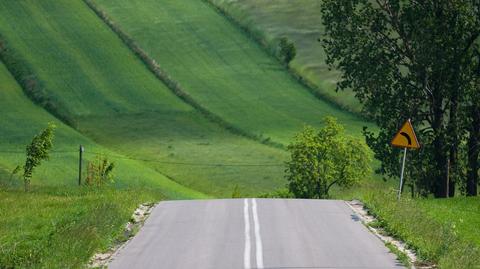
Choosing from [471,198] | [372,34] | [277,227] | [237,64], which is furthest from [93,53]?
[277,227]

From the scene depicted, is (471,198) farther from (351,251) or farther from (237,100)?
(237,100)

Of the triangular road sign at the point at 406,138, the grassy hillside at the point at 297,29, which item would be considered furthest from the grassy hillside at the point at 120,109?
the triangular road sign at the point at 406,138

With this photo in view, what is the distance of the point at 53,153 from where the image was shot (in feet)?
249

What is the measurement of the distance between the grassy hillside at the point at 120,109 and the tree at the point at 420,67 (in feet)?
72.5

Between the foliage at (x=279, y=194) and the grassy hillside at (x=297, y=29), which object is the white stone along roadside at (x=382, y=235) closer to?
the foliage at (x=279, y=194)

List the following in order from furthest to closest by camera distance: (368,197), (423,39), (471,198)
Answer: (423,39), (471,198), (368,197)

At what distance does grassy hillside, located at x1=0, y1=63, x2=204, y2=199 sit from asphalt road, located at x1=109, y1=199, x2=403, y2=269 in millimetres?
27799

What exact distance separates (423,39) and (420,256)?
27.4 m

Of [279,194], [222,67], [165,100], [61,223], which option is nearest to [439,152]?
[279,194]

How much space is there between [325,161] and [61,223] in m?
49.9

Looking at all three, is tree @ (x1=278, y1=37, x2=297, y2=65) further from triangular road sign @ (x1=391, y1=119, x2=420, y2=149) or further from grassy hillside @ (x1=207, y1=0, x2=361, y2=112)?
triangular road sign @ (x1=391, y1=119, x2=420, y2=149)

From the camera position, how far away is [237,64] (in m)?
110

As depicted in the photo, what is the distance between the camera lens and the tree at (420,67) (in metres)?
49.9

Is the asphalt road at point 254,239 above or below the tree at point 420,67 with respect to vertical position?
below
